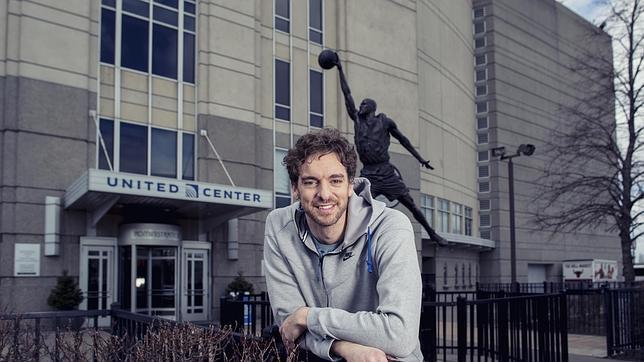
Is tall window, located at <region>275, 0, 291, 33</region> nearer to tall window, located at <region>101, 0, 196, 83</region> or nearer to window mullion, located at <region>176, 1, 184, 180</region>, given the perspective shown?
tall window, located at <region>101, 0, 196, 83</region>

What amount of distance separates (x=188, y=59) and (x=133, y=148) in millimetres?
4272

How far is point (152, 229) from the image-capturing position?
2062 centimetres

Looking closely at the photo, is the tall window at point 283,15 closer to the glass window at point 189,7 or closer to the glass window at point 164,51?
the glass window at point 189,7

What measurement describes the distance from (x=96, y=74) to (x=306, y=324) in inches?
785

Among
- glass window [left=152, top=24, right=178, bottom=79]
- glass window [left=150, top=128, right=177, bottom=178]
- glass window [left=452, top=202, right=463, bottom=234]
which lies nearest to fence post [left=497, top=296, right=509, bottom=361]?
glass window [left=150, top=128, right=177, bottom=178]

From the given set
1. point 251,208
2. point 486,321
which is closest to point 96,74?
point 251,208

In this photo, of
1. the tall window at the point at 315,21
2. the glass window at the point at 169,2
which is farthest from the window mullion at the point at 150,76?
the tall window at the point at 315,21

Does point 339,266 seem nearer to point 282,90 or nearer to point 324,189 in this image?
point 324,189

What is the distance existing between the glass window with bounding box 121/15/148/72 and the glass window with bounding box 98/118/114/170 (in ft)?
7.58

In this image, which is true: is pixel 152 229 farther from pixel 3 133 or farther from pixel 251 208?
pixel 3 133

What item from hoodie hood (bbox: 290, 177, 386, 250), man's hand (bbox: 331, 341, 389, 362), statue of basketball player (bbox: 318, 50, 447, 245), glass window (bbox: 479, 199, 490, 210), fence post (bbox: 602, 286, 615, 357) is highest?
glass window (bbox: 479, 199, 490, 210)

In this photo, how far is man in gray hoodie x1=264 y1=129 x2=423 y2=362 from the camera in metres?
2.43

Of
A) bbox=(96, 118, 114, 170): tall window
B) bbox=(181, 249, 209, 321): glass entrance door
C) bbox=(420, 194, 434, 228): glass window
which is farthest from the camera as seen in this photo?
bbox=(420, 194, 434, 228): glass window

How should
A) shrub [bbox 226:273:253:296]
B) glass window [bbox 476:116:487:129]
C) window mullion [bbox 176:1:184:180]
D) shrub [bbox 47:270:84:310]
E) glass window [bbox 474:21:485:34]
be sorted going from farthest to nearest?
glass window [bbox 474:21:485:34], glass window [bbox 476:116:487:129], window mullion [bbox 176:1:184:180], shrub [bbox 226:273:253:296], shrub [bbox 47:270:84:310]
